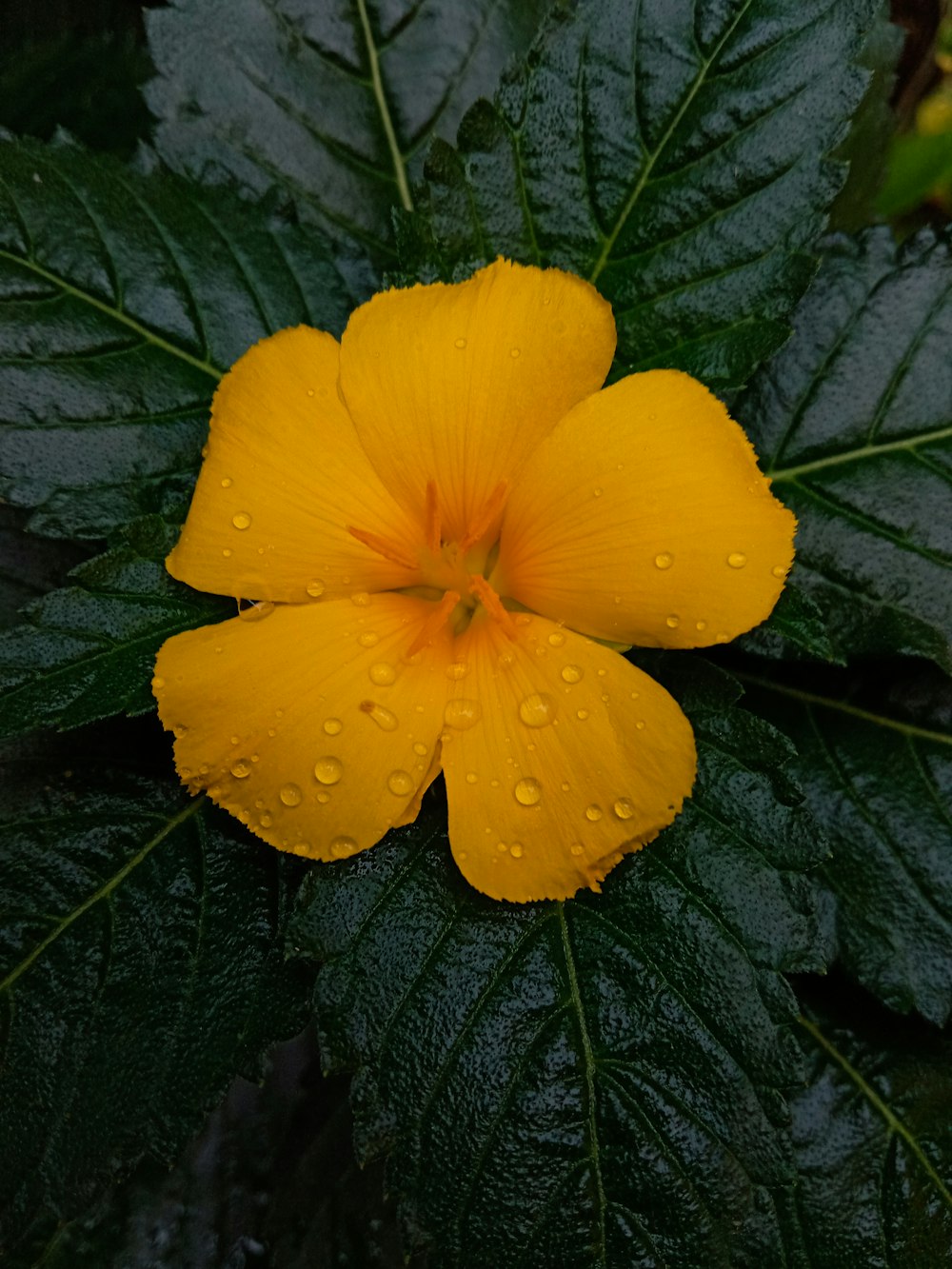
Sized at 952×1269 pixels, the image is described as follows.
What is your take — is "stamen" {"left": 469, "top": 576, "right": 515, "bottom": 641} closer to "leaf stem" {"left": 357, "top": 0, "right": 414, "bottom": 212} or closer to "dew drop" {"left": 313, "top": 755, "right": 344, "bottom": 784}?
"dew drop" {"left": 313, "top": 755, "right": 344, "bottom": 784}

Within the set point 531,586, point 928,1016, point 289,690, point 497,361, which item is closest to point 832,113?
point 497,361

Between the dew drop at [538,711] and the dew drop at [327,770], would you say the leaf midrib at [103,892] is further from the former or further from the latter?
the dew drop at [538,711]

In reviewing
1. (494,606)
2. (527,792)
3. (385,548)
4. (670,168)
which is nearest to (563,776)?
(527,792)

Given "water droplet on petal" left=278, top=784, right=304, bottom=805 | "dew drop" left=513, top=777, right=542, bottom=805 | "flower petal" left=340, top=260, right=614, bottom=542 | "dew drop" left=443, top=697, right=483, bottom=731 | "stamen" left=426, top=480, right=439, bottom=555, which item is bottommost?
"water droplet on petal" left=278, top=784, right=304, bottom=805

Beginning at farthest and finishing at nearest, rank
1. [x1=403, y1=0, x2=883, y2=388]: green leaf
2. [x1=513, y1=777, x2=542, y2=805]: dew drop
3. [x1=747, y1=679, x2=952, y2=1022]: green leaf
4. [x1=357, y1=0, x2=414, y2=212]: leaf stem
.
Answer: [x1=357, y1=0, x2=414, y2=212]: leaf stem → [x1=747, y1=679, x2=952, y2=1022]: green leaf → [x1=403, y1=0, x2=883, y2=388]: green leaf → [x1=513, y1=777, x2=542, y2=805]: dew drop

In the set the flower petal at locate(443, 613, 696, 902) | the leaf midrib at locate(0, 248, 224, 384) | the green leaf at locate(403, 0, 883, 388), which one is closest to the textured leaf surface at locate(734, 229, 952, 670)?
the green leaf at locate(403, 0, 883, 388)

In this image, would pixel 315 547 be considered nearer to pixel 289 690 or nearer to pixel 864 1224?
pixel 289 690
